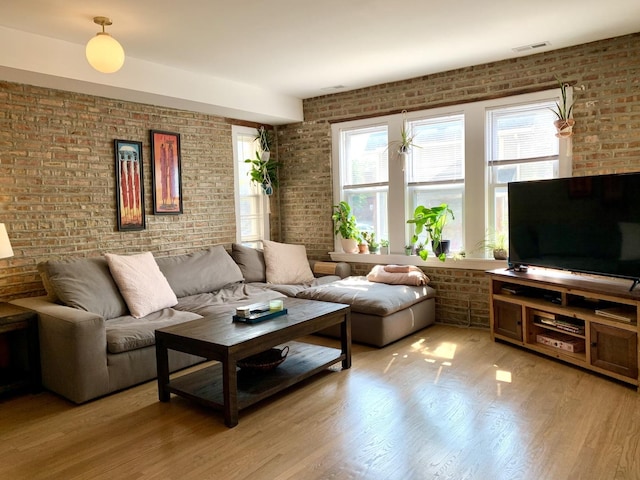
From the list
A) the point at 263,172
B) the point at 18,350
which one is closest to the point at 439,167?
the point at 263,172

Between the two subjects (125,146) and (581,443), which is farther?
(125,146)

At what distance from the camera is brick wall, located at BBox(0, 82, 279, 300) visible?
13.0 feet

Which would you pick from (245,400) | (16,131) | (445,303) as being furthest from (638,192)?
(16,131)

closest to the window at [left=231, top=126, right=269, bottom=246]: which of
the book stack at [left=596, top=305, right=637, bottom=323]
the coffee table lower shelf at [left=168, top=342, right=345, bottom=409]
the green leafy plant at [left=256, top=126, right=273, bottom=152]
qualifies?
the green leafy plant at [left=256, top=126, right=273, bottom=152]

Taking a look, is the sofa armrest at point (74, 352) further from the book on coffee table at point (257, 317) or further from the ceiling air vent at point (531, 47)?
the ceiling air vent at point (531, 47)

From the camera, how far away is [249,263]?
557cm

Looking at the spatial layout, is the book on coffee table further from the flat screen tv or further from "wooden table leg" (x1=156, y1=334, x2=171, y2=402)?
the flat screen tv

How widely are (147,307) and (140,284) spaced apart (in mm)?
217

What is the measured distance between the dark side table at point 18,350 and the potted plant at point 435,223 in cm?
367

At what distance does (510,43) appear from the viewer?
4.21 metres

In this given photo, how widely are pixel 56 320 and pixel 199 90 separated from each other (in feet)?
8.62

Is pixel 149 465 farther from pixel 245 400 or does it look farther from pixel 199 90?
pixel 199 90

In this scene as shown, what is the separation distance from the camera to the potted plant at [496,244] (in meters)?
4.79

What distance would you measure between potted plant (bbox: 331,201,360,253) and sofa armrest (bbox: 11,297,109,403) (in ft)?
10.4
